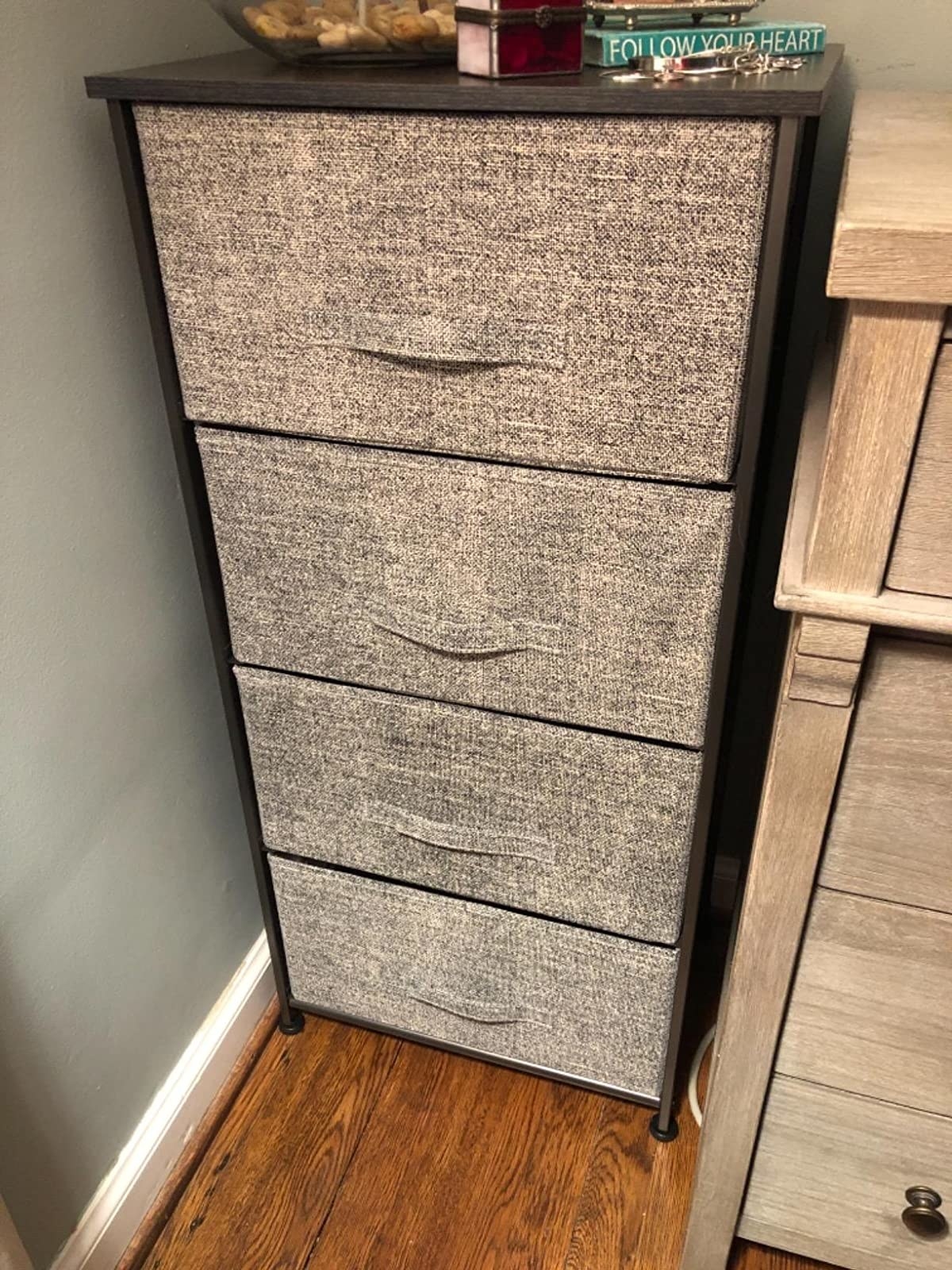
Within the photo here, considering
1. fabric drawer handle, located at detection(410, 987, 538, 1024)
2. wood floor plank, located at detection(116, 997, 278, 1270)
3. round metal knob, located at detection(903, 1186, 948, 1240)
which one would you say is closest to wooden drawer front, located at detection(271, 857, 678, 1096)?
fabric drawer handle, located at detection(410, 987, 538, 1024)

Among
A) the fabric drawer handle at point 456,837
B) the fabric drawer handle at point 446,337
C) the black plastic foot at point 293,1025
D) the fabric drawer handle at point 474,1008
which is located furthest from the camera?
the black plastic foot at point 293,1025

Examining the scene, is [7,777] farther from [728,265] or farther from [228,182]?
[728,265]

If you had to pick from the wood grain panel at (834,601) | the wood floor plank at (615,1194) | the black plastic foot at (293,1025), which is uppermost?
the wood grain panel at (834,601)

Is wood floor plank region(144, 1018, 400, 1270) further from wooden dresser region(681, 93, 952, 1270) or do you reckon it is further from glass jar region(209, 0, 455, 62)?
glass jar region(209, 0, 455, 62)

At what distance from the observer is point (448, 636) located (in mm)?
873

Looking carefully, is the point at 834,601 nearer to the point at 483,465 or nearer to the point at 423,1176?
the point at 483,465

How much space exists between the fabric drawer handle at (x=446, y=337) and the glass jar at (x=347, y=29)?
197 mm

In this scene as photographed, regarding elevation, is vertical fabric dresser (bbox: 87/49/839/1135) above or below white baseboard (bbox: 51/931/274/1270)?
above

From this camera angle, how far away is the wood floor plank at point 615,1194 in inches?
41.6

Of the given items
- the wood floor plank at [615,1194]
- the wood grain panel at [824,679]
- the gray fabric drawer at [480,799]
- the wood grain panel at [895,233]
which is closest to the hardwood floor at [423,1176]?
the wood floor plank at [615,1194]

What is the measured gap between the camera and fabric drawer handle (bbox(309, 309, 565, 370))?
0.72 m

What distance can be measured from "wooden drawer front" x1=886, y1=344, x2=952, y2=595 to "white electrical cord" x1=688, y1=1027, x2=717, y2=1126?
74 cm

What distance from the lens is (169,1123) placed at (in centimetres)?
112

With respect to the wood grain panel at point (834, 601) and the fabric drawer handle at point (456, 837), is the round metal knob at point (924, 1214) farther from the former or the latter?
the wood grain panel at point (834, 601)
